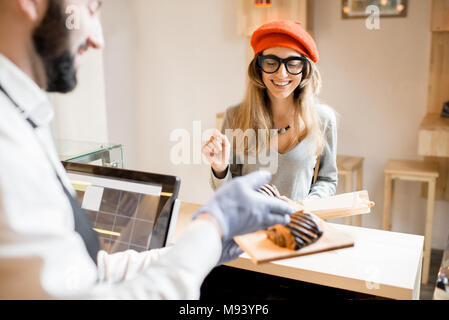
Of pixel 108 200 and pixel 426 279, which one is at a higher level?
pixel 108 200

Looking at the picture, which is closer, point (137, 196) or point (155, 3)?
point (137, 196)

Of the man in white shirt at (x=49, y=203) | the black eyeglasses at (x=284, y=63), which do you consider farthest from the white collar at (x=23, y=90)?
the black eyeglasses at (x=284, y=63)

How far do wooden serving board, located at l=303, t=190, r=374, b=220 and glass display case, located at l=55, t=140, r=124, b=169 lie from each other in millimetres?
458

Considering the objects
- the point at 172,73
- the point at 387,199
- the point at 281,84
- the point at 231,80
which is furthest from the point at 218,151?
the point at 172,73

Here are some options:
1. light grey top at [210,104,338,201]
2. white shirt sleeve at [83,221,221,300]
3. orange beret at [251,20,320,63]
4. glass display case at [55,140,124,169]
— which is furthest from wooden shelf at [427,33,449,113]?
white shirt sleeve at [83,221,221,300]

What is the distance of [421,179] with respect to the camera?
1997mm

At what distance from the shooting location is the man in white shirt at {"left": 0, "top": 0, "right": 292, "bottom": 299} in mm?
367

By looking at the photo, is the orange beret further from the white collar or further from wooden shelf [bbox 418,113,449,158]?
wooden shelf [bbox 418,113,449,158]

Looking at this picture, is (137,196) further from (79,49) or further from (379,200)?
(379,200)

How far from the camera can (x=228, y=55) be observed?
8.21 feet

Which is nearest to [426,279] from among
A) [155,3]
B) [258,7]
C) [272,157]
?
[272,157]

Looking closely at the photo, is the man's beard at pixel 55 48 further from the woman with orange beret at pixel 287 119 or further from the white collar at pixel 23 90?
the woman with orange beret at pixel 287 119

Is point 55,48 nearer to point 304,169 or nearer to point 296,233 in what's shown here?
point 296,233

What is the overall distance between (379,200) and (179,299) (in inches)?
81.3
